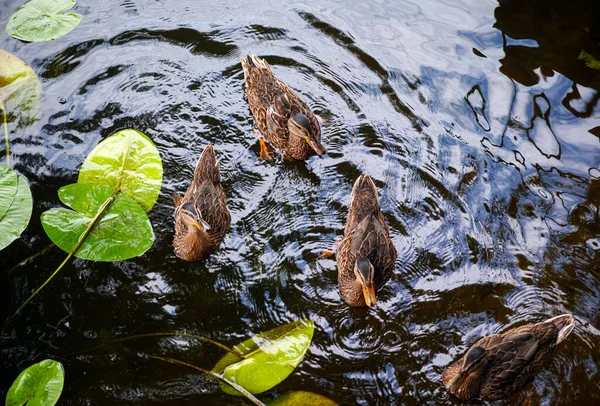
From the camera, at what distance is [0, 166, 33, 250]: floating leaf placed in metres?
4.29

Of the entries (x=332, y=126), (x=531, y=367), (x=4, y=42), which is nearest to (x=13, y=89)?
(x=4, y=42)

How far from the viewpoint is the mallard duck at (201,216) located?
458 cm

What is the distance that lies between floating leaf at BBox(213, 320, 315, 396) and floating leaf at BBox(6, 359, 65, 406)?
108 cm

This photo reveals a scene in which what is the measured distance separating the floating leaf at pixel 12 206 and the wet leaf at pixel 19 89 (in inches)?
42.2

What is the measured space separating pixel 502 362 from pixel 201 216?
2.54 m

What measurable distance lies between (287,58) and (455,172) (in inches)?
89.3

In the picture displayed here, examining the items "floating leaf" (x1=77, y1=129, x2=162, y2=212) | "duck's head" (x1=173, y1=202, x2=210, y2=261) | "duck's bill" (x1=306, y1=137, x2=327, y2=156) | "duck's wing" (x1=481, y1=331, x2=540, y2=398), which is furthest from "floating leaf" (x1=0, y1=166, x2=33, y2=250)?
"duck's wing" (x1=481, y1=331, x2=540, y2=398)

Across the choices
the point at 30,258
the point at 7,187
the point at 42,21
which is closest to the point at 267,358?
the point at 30,258

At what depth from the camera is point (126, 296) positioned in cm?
452

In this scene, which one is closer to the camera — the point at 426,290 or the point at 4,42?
the point at 426,290

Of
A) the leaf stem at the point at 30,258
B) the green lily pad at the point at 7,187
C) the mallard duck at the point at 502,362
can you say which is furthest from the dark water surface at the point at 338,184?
the green lily pad at the point at 7,187

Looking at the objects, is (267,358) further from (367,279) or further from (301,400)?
(367,279)

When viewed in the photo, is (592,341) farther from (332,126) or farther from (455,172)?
(332,126)

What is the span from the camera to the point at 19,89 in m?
5.70
